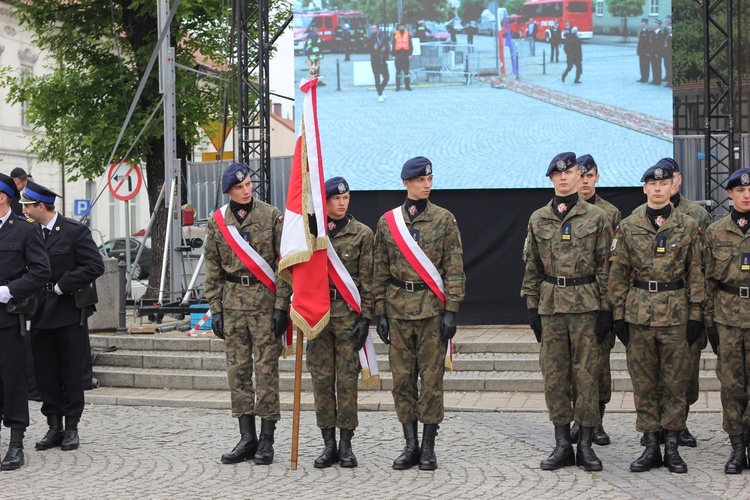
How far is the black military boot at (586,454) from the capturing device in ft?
24.5

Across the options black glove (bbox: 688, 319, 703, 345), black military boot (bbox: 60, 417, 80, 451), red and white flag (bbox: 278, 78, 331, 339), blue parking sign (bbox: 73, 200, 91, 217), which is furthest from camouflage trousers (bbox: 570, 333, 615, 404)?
blue parking sign (bbox: 73, 200, 91, 217)

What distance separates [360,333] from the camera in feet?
25.5

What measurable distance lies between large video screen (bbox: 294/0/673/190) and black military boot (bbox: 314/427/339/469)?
676 centimetres

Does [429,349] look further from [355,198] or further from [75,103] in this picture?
[75,103]

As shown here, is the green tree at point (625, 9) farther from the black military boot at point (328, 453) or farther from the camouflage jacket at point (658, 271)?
the black military boot at point (328, 453)

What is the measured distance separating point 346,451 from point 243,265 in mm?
1521

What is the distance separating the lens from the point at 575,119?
14047 mm

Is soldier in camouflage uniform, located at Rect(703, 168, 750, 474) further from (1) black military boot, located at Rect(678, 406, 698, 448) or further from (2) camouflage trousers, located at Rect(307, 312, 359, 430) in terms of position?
(2) camouflage trousers, located at Rect(307, 312, 359, 430)

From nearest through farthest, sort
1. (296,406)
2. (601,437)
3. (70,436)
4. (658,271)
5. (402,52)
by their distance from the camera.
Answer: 1. (658,271)
2. (296,406)
3. (601,437)
4. (70,436)
5. (402,52)

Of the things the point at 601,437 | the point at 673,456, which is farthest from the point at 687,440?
the point at 673,456

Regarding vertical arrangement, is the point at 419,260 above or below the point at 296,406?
above

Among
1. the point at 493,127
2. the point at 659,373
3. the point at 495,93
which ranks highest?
the point at 495,93

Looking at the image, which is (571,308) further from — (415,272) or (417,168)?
(417,168)

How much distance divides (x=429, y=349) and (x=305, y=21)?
8.10 m
